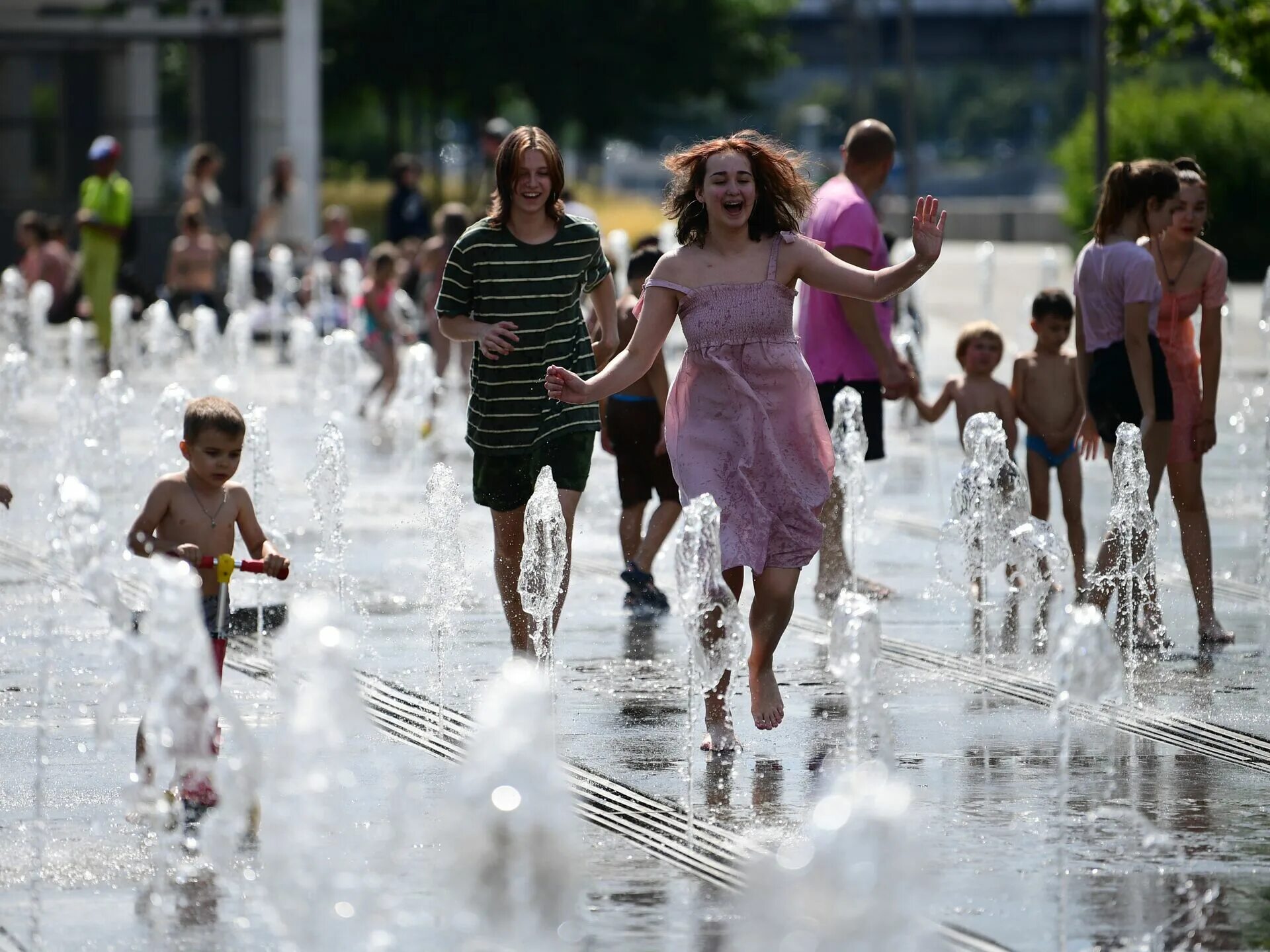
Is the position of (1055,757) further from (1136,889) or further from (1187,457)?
(1187,457)

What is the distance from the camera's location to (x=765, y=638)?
6582 mm

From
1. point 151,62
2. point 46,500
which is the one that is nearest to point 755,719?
point 46,500

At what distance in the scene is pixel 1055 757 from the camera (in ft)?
21.0

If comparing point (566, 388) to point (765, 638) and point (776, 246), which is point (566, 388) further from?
point (765, 638)

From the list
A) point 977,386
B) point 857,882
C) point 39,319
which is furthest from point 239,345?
point 857,882

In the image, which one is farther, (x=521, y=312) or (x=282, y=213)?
(x=282, y=213)

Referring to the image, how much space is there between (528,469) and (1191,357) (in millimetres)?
2504

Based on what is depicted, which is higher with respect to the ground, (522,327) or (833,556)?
(522,327)

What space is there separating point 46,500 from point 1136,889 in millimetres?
7991

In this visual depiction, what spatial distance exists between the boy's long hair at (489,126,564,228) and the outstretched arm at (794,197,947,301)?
3.29 feet

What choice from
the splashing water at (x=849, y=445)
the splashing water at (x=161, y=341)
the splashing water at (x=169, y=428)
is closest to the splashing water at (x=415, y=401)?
the splashing water at (x=169, y=428)

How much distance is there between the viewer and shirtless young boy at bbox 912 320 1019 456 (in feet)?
31.0

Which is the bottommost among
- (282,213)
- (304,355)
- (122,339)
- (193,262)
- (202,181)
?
(304,355)

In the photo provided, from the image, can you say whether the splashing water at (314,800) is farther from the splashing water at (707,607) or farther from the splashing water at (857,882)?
the splashing water at (707,607)
